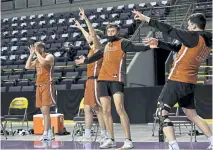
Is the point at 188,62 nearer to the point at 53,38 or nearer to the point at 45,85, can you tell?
the point at 45,85

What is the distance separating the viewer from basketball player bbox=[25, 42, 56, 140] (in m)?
7.39

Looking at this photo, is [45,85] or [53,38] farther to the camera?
[53,38]

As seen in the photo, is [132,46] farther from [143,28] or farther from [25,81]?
[143,28]

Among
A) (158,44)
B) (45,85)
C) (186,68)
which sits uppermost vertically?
(158,44)

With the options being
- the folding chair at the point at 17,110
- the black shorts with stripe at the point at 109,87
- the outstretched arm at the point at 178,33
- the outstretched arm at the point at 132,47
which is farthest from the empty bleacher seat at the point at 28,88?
the outstretched arm at the point at 178,33

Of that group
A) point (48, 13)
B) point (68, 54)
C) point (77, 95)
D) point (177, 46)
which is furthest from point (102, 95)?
point (48, 13)

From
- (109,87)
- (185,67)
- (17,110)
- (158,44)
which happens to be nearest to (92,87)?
(109,87)

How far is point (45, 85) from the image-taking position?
754cm

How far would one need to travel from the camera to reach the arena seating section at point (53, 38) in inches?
618

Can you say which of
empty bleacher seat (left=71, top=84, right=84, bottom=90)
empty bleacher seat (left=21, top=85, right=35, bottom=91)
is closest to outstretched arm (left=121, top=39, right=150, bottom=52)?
empty bleacher seat (left=71, top=84, right=84, bottom=90)

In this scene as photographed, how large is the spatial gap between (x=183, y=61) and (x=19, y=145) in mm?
3075

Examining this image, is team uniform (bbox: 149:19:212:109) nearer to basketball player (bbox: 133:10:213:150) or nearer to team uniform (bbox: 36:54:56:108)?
basketball player (bbox: 133:10:213:150)

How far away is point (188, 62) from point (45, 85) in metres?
3.25

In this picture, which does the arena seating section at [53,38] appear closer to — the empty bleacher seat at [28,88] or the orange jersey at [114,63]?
the empty bleacher seat at [28,88]
